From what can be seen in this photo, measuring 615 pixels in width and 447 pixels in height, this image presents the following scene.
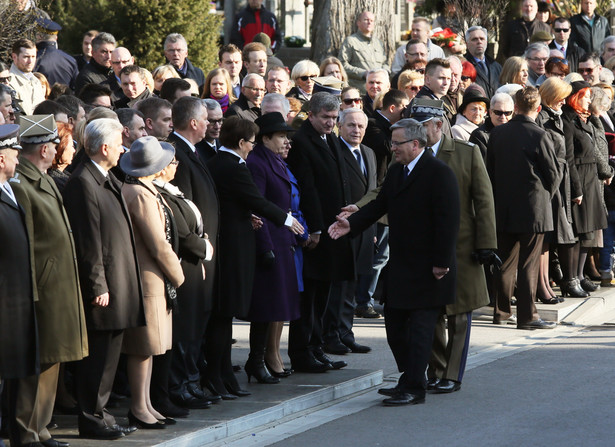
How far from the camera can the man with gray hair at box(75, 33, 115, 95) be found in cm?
1345

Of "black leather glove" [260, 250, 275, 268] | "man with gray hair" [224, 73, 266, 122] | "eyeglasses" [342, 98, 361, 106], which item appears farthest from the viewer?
"eyeglasses" [342, 98, 361, 106]

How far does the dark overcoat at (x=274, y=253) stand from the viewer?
8.71m

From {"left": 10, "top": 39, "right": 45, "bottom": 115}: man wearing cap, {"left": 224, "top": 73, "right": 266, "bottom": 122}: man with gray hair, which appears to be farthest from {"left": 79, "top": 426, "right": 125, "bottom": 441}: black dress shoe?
{"left": 10, "top": 39, "right": 45, "bottom": 115}: man wearing cap

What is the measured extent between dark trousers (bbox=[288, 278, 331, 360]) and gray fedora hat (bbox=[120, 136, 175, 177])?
2.28m

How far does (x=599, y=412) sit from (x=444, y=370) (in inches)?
53.8

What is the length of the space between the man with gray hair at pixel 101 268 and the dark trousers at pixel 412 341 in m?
2.14

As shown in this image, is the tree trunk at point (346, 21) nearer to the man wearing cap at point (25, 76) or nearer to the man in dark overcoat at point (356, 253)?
the man wearing cap at point (25, 76)

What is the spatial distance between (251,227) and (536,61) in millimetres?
8582

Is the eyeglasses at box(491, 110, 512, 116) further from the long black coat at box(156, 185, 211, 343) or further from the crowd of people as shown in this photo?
the long black coat at box(156, 185, 211, 343)

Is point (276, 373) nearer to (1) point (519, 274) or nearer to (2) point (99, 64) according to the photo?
(1) point (519, 274)

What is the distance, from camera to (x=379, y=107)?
12898mm

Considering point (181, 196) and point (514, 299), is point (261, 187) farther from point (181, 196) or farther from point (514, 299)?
point (514, 299)

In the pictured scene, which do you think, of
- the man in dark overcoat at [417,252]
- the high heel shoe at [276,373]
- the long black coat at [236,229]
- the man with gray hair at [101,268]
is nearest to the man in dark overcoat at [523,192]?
the man in dark overcoat at [417,252]

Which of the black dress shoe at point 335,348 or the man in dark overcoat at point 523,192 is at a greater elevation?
the man in dark overcoat at point 523,192
